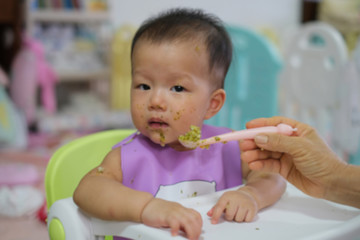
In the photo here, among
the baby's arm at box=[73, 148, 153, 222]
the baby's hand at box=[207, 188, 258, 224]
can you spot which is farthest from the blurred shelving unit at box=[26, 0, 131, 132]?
the baby's hand at box=[207, 188, 258, 224]

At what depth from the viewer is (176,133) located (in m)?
0.79

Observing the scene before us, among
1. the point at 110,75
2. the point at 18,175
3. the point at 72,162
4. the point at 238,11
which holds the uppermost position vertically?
the point at 238,11

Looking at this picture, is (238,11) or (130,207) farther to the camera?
(238,11)

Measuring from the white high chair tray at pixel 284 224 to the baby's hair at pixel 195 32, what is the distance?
27cm

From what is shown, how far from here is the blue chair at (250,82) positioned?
1638 millimetres

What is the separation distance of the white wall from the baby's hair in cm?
272

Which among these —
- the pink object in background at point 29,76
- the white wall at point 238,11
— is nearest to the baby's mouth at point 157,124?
the pink object in background at point 29,76

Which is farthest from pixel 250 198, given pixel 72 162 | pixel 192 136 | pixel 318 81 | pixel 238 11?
pixel 238 11

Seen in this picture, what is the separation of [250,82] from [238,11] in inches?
106

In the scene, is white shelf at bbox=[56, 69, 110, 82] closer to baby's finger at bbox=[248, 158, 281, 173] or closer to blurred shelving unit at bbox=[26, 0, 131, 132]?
blurred shelving unit at bbox=[26, 0, 131, 132]

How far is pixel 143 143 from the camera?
0.85m

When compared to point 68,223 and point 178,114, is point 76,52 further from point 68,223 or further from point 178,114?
point 68,223

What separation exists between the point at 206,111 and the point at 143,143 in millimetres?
145

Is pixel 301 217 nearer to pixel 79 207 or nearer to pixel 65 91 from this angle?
pixel 79 207
